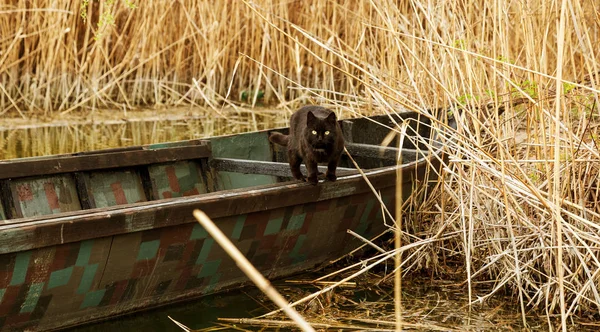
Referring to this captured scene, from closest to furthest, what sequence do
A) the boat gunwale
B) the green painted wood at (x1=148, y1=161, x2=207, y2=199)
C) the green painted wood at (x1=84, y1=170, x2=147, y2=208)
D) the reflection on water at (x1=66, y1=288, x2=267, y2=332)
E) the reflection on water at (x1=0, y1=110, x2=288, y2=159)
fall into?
the boat gunwale, the reflection on water at (x1=66, y1=288, x2=267, y2=332), the green painted wood at (x1=84, y1=170, x2=147, y2=208), the green painted wood at (x1=148, y1=161, x2=207, y2=199), the reflection on water at (x1=0, y1=110, x2=288, y2=159)

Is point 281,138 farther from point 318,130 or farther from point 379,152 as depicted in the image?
point 379,152

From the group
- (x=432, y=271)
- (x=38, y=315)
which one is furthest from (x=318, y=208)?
(x=38, y=315)

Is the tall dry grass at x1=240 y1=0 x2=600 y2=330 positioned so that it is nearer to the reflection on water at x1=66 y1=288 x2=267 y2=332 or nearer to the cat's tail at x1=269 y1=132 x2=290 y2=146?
the cat's tail at x1=269 y1=132 x2=290 y2=146

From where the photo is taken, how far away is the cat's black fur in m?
5.21

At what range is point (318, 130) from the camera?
521 centimetres

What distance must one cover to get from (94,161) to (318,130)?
1.64 metres

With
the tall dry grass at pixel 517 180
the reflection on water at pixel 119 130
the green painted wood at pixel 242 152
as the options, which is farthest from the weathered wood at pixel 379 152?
the reflection on water at pixel 119 130

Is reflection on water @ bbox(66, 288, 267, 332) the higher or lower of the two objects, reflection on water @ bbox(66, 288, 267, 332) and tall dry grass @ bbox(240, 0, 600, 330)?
the lower

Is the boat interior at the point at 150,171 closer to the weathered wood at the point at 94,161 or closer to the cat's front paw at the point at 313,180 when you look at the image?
the weathered wood at the point at 94,161

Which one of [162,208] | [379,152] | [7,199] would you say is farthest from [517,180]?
[7,199]

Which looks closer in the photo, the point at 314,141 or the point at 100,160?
the point at 314,141

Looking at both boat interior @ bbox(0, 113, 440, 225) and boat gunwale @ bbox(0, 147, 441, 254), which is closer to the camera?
boat gunwale @ bbox(0, 147, 441, 254)

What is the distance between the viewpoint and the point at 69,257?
4398mm

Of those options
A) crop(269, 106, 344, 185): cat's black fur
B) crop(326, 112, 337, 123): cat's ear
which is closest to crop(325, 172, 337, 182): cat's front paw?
crop(269, 106, 344, 185): cat's black fur
